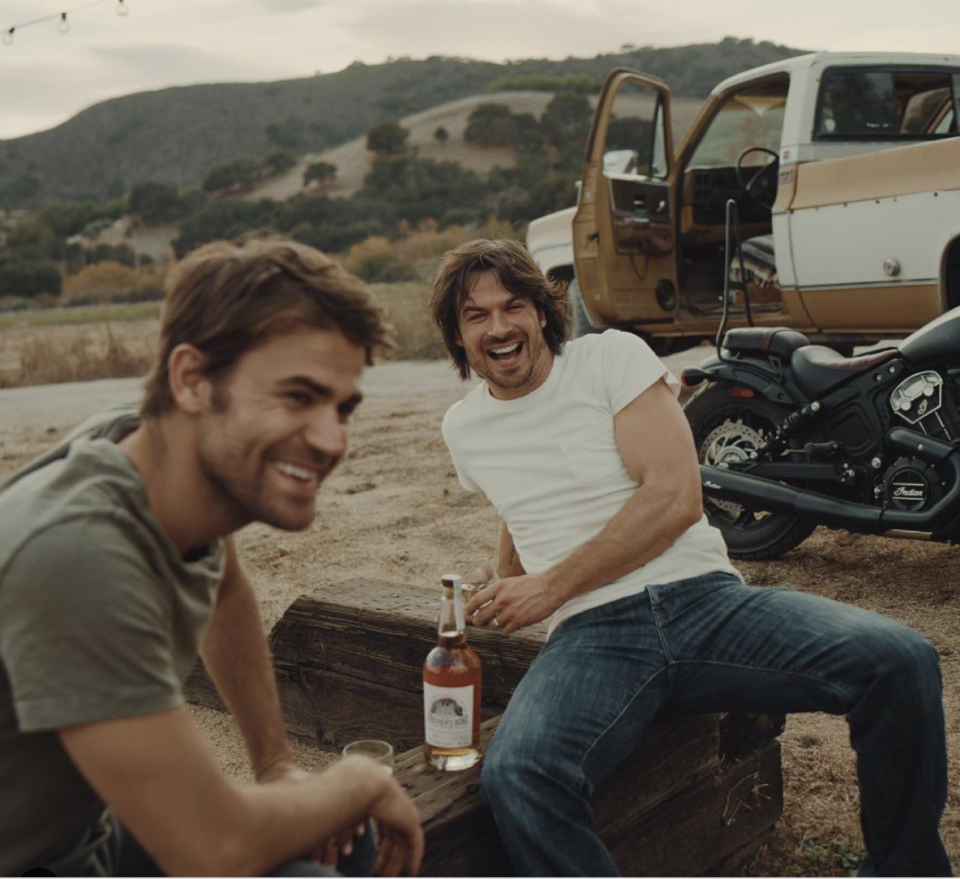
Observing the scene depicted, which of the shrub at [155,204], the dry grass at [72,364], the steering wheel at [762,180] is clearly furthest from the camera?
the shrub at [155,204]

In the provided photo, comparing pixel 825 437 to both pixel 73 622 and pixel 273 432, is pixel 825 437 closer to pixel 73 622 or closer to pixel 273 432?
pixel 273 432

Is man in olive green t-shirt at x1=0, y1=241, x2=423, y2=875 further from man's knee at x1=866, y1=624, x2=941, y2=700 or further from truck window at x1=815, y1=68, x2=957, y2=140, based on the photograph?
truck window at x1=815, y1=68, x2=957, y2=140

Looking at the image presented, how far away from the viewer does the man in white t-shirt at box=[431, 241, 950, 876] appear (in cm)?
232

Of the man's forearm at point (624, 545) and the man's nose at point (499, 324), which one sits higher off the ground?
the man's nose at point (499, 324)

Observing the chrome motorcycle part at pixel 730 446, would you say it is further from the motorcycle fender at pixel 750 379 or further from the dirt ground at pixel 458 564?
the dirt ground at pixel 458 564

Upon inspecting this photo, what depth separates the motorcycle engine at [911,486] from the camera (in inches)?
174

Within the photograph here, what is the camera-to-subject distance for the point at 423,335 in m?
14.6

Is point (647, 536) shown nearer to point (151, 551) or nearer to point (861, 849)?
point (861, 849)

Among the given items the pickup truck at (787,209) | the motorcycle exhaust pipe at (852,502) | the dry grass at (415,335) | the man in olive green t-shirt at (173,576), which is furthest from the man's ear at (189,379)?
the dry grass at (415,335)

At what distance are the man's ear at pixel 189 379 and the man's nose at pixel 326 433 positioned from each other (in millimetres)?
157

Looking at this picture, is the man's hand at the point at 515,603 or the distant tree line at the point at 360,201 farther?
the distant tree line at the point at 360,201

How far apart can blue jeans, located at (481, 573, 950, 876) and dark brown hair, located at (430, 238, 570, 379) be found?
855mm

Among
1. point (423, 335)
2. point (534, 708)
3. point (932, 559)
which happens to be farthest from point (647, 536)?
point (423, 335)

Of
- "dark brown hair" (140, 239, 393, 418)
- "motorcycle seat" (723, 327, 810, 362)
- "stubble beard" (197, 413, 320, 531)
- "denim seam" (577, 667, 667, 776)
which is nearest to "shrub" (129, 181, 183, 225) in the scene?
"motorcycle seat" (723, 327, 810, 362)
